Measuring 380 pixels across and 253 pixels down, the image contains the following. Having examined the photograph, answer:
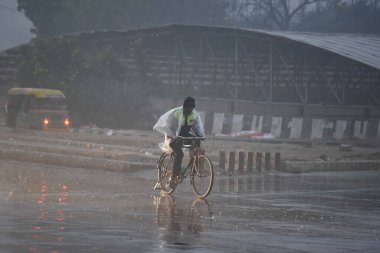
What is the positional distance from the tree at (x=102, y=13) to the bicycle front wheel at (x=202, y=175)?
212 ft

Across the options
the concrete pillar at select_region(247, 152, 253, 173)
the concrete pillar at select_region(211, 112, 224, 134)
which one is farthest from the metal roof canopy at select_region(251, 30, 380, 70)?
the concrete pillar at select_region(247, 152, 253, 173)

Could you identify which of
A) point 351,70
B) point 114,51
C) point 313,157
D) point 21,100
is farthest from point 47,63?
point 313,157

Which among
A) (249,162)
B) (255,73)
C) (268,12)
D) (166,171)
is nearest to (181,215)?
(166,171)

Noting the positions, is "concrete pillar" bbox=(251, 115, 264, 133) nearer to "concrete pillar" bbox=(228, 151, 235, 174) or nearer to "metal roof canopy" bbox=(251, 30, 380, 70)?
"metal roof canopy" bbox=(251, 30, 380, 70)

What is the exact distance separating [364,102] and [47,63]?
747 inches

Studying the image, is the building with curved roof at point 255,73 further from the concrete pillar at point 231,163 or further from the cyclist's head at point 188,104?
the cyclist's head at point 188,104

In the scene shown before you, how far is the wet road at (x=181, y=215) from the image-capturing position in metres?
10.3

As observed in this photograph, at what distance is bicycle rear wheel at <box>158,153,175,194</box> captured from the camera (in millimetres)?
17422

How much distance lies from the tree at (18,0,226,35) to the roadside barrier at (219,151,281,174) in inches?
2245

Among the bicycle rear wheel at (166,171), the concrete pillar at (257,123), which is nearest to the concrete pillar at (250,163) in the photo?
the bicycle rear wheel at (166,171)

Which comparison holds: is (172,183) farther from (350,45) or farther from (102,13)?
(102,13)

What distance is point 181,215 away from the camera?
13.6m

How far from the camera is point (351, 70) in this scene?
51344 millimetres

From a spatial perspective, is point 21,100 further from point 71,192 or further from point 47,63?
point 71,192
